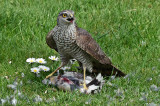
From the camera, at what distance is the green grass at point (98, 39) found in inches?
191

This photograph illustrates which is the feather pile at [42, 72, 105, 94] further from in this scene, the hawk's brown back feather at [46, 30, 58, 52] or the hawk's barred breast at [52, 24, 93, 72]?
the hawk's brown back feather at [46, 30, 58, 52]

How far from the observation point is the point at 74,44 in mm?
4871

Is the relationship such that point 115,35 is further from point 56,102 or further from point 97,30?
point 56,102

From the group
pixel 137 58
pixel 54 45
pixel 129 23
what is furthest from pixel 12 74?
pixel 129 23

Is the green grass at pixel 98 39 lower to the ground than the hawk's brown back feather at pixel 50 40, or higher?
lower

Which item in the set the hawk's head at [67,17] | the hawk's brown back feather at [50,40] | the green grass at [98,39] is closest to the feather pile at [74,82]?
the green grass at [98,39]

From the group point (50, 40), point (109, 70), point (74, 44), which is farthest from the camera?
point (109, 70)

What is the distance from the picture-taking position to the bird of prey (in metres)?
4.79

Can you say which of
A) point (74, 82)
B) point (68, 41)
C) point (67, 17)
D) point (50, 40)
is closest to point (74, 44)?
point (68, 41)

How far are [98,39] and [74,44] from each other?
1.86 m

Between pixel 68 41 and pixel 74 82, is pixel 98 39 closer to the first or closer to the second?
pixel 74 82

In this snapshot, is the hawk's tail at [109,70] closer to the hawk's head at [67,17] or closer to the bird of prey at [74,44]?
the bird of prey at [74,44]

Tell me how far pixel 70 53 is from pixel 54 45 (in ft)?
1.49

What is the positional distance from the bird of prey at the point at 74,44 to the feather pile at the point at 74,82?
4.2 inches
